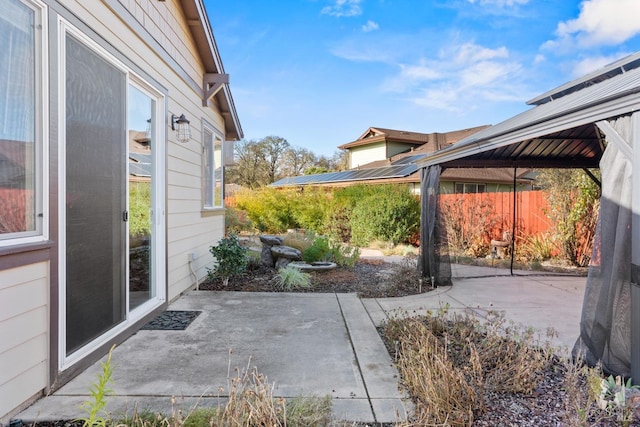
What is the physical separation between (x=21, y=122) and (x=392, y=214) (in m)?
9.38

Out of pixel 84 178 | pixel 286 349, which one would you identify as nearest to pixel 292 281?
pixel 286 349

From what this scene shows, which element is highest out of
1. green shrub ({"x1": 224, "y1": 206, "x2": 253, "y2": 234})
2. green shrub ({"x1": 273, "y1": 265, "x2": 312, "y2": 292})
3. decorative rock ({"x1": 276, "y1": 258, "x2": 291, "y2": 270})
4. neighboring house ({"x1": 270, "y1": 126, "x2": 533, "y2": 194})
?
neighboring house ({"x1": 270, "y1": 126, "x2": 533, "y2": 194})

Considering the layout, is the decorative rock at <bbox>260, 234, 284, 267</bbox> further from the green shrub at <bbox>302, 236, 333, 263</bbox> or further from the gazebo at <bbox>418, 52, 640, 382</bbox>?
the gazebo at <bbox>418, 52, 640, 382</bbox>

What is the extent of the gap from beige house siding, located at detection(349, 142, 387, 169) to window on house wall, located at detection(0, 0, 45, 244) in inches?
768

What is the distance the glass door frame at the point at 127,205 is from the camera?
99.7 inches

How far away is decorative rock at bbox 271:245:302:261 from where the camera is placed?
6.94 m

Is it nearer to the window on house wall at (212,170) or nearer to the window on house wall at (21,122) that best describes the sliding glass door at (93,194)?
the window on house wall at (21,122)

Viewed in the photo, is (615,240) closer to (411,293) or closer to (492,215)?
(411,293)

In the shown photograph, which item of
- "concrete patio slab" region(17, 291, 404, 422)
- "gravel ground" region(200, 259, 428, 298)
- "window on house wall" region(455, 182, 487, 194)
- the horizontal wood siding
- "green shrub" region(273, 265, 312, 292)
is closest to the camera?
"concrete patio slab" region(17, 291, 404, 422)

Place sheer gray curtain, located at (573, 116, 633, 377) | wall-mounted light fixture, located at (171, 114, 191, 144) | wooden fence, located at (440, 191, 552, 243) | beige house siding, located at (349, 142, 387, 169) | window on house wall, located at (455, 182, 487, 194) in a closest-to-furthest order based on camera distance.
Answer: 1. sheer gray curtain, located at (573, 116, 633, 377)
2. wall-mounted light fixture, located at (171, 114, 191, 144)
3. wooden fence, located at (440, 191, 552, 243)
4. window on house wall, located at (455, 182, 487, 194)
5. beige house siding, located at (349, 142, 387, 169)

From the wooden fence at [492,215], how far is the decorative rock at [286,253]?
3.97 m

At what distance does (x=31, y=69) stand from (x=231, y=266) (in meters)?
3.94

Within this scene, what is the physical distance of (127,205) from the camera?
3471 mm

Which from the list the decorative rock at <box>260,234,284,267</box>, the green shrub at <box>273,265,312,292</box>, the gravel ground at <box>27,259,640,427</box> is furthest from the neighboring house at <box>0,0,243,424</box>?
the decorative rock at <box>260,234,284,267</box>
